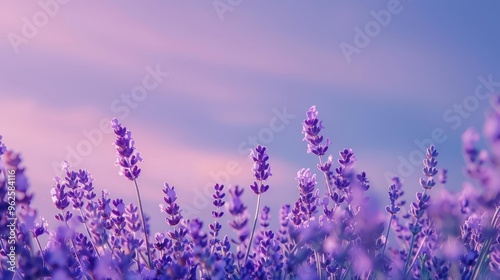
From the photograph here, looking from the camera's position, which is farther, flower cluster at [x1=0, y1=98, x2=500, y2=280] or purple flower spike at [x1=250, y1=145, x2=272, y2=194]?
purple flower spike at [x1=250, y1=145, x2=272, y2=194]

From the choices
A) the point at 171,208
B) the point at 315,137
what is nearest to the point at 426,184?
the point at 315,137

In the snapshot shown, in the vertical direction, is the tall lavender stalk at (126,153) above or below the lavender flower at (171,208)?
above

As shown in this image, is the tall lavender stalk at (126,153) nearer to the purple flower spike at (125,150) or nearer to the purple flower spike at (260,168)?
the purple flower spike at (125,150)

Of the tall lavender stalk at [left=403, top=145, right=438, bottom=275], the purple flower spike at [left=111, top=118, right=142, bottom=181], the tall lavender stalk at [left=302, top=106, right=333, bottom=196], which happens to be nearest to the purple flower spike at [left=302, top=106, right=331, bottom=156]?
the tall lavender stalk at [left=302, top=106, right=333, bottom=196]

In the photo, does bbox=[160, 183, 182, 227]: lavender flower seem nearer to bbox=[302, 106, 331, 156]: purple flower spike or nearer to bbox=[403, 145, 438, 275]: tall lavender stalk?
bbox=[302, 106, 331, 156]: purple flower spike

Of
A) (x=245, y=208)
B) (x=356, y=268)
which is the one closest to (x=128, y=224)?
(x=245, y=208)

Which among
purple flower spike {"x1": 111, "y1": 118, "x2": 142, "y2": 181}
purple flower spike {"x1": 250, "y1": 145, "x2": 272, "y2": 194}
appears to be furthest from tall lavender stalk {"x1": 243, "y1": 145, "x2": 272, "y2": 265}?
purple flower spike {"x1": 111, "y1": 118, "x2": 142, "y2": 181}

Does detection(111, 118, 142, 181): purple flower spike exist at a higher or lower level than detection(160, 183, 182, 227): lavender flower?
higher

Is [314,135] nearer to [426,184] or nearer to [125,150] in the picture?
[426,184]

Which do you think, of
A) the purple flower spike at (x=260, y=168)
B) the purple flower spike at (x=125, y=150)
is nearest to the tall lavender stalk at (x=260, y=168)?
the purple flower spike at (x=260, y=168)
